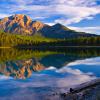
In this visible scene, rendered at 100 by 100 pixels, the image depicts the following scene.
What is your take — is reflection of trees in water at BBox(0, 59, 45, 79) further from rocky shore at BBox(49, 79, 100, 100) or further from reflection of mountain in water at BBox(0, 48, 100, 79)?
rocky shore at BBox(49, 79, 100, 100)

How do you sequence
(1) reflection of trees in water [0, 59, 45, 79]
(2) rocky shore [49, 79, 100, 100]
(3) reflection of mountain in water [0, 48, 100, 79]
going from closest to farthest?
1. (2) rocky shore [49, 79, 100, 100]
2. (1) reflection of trees in water [0, 59, 45, 79]
3. (3) reflection of mountain in water [0, 48, 100, 79]

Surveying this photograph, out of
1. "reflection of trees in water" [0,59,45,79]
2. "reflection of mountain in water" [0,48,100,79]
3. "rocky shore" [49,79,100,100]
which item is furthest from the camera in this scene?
"reflection of mountain in water" [0,48,100,79]

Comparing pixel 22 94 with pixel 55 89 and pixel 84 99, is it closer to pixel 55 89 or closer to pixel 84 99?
pixel 55 89

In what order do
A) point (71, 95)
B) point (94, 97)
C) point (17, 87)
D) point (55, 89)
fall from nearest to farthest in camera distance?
1. point (94, 97)
2. point (71, 95)
3. point (55, 89)
4. point (17, 87)

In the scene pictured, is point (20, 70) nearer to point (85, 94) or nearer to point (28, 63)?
point (28, 63)

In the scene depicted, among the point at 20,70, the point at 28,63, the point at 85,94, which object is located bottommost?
the point at 20,70

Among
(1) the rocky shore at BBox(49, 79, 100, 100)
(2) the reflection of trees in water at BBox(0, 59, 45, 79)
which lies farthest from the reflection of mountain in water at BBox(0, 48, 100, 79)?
(1) the rocky shore at BBox(49, 79, 100, 100)

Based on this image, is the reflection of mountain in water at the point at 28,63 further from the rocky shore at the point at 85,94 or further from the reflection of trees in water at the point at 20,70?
the rocky shore at the point at 85,94

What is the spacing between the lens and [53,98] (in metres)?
27.2

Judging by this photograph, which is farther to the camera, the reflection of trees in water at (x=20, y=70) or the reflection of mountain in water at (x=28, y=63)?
the reflection of mountain in water at (x=28, y=63)

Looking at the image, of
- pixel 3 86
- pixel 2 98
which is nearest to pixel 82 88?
pixel 2 98

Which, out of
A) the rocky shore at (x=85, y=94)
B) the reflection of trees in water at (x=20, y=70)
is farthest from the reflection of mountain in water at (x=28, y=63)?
the rocky shore at (x=85, y=94)

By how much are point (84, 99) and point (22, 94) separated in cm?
882

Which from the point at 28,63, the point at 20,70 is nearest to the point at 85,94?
the point at 20,70
